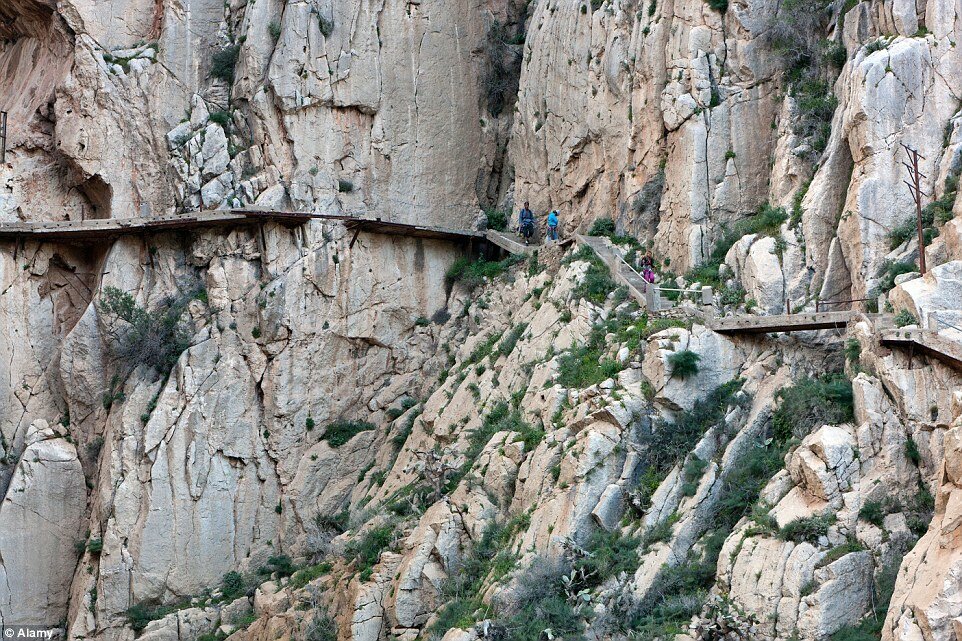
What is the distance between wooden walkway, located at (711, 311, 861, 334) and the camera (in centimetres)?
2603

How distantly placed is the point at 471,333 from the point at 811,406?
13.6m

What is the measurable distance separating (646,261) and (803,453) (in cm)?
940

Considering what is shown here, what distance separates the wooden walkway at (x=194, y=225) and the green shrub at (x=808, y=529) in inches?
701

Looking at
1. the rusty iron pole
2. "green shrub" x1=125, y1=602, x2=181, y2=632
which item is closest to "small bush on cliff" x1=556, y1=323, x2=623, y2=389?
the rusty iron pole

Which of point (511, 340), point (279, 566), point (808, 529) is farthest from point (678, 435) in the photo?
point (279, 566)

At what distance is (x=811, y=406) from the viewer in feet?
82.0

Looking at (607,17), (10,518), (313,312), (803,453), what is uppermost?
(607,17)

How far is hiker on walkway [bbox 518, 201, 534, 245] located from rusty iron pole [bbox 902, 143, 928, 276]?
41.9 ft

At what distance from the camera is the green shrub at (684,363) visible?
91.1 ft

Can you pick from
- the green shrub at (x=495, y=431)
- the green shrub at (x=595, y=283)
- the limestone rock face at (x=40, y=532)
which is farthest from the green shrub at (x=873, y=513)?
the limestone rock face at (x=40, y=532)

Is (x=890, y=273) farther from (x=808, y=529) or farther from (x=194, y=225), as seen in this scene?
(x=194, y=225)

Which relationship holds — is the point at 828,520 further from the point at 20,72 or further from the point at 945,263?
the point at 20,72

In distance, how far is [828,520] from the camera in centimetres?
2269

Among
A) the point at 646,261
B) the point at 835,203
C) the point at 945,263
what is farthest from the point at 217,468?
the point at 945,263
